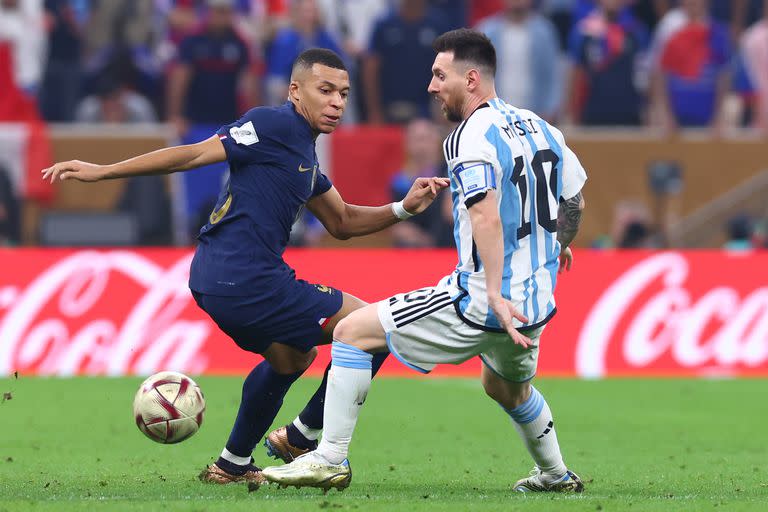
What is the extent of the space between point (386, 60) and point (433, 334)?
1039 centimetres

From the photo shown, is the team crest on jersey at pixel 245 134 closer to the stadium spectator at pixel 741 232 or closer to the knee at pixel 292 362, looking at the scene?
the knee at pixel 292 362

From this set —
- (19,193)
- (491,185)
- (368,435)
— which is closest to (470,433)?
(368,435)

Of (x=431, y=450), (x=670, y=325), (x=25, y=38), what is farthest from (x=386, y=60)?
(x=431, y=450)

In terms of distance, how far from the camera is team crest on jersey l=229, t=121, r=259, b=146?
23.0 ft

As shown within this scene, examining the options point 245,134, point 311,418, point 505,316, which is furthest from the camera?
point 311,418

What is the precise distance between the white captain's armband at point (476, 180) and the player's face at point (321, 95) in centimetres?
98

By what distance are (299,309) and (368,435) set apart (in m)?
3.28

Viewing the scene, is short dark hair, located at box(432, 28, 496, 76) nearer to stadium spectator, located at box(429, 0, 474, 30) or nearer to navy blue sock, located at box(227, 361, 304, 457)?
navy blue sock, located at box(227, 361, 304, 457)

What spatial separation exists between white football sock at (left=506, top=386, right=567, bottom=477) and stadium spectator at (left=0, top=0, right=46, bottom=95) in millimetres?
10901

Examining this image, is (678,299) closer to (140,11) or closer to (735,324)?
(735,324)

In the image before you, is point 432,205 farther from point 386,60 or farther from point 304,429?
point 304,429

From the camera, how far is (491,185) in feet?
21.2

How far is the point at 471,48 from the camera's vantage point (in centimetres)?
675

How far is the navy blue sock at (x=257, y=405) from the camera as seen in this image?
738cm
